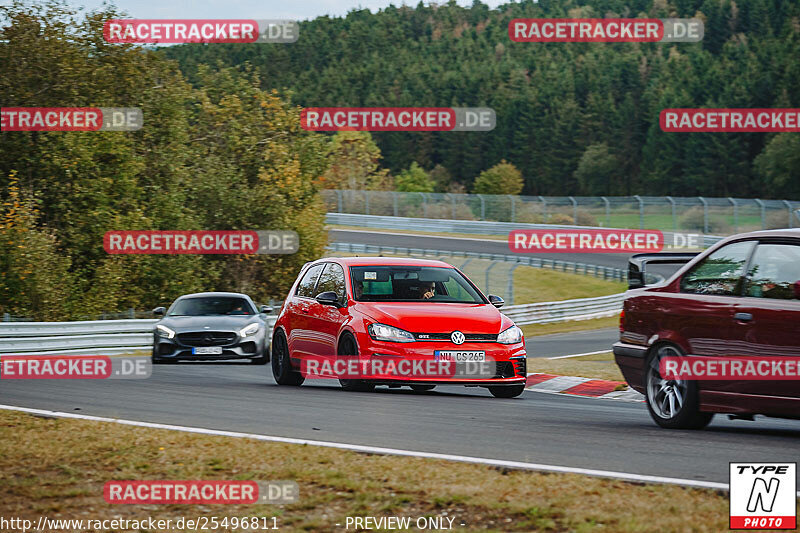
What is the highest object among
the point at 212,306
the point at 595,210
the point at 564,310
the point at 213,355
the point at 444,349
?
the point at 595,210

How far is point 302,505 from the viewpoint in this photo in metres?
6.26

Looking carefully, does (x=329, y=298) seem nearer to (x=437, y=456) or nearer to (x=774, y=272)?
(x=437, y=456)

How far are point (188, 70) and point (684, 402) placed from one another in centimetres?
13811

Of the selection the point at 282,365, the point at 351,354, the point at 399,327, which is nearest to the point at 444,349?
the point at 399,327

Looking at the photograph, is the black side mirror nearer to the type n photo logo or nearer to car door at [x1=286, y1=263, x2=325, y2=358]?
car door at [x1=286, y1=263, x2=325, y2=358]

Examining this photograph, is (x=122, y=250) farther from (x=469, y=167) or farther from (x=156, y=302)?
(x=469, y=167)

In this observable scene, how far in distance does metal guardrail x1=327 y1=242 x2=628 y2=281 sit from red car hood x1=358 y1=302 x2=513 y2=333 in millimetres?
38881

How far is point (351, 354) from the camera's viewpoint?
43.7ft

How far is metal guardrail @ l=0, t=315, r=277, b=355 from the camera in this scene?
24203 millimetres
